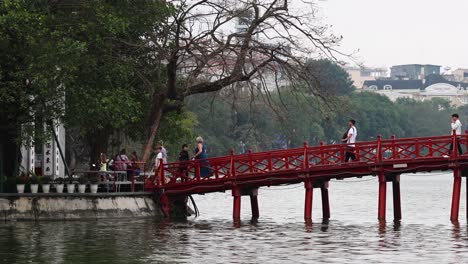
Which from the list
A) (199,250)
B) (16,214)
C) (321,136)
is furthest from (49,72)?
(321,136)

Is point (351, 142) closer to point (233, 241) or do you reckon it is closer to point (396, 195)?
point (396, 195)

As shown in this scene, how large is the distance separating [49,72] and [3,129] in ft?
10.7

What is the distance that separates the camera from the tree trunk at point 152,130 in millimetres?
49906

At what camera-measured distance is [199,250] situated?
113ft

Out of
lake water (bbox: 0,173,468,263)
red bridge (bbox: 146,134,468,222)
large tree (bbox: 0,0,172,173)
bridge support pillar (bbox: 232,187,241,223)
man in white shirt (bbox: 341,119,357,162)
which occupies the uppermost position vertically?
large tree (bbox: 0,0,172,173)

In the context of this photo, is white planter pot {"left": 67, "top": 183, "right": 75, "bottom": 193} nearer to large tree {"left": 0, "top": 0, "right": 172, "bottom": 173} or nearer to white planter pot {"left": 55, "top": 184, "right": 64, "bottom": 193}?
white planter pot {"left": 55, "top": 184, "right": 64, "bottom": 193}

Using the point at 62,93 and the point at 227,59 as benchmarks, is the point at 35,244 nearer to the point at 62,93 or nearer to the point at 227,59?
the point at 62,93

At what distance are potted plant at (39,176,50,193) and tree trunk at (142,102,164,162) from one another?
5949mm

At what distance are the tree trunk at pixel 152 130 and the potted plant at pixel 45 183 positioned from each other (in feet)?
19.5

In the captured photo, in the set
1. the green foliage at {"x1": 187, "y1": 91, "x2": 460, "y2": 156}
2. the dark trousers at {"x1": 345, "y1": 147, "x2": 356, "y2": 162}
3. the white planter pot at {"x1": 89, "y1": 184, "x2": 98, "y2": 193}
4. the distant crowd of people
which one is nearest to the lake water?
the white planter pot at {"x1": 89, "y1": 184, "x2": 98, "y2": 193}

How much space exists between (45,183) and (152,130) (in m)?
7.24

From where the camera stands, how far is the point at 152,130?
50.2 metres

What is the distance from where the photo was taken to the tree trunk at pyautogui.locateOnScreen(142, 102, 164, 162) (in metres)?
49.9

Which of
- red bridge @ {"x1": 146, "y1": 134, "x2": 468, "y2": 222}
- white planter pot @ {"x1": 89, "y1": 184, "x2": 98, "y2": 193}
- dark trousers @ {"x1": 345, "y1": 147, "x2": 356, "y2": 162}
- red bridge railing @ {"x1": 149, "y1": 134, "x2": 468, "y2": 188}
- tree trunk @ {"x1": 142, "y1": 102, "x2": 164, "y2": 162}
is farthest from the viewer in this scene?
tree trunk @ {"x1": 142, "y1": 102, "x2": 164, "y2": 162}
